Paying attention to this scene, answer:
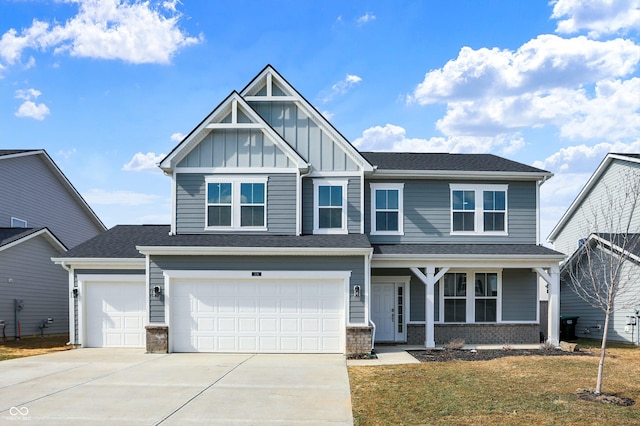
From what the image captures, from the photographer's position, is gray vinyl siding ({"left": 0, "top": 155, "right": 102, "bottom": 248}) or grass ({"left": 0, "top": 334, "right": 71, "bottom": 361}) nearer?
grass ({"left": 0, "top": 334, "right": 71, "bottom": 361})

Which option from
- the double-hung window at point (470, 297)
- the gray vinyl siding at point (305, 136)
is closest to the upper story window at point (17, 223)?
the gray vinyl siding at point (305, 136)

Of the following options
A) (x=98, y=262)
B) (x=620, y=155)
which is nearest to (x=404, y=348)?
(x=98, y=262)

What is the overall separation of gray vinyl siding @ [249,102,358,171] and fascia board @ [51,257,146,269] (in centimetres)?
598

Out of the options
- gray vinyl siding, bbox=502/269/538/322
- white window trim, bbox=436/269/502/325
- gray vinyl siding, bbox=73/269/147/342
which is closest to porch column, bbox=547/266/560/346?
gray vinyl siding, bbox=502/269/538/322

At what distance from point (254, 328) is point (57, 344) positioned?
303 inches

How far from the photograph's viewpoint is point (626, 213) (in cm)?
2419

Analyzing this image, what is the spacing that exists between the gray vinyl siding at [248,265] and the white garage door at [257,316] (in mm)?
413

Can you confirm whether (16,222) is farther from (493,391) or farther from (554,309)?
(493,391)

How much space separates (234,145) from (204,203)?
202 cm

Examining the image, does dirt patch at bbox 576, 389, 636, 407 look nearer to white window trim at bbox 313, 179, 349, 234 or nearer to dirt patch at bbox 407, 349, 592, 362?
dirt patch at bbox 407, 349, 592, 362

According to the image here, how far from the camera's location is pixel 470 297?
20.0 metres

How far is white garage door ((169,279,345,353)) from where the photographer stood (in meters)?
17.0

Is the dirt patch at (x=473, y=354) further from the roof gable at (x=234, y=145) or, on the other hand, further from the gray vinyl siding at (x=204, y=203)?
the roof gable at (x=234, y=145)

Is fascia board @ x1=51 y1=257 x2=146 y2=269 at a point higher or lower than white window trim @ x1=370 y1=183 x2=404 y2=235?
lower
